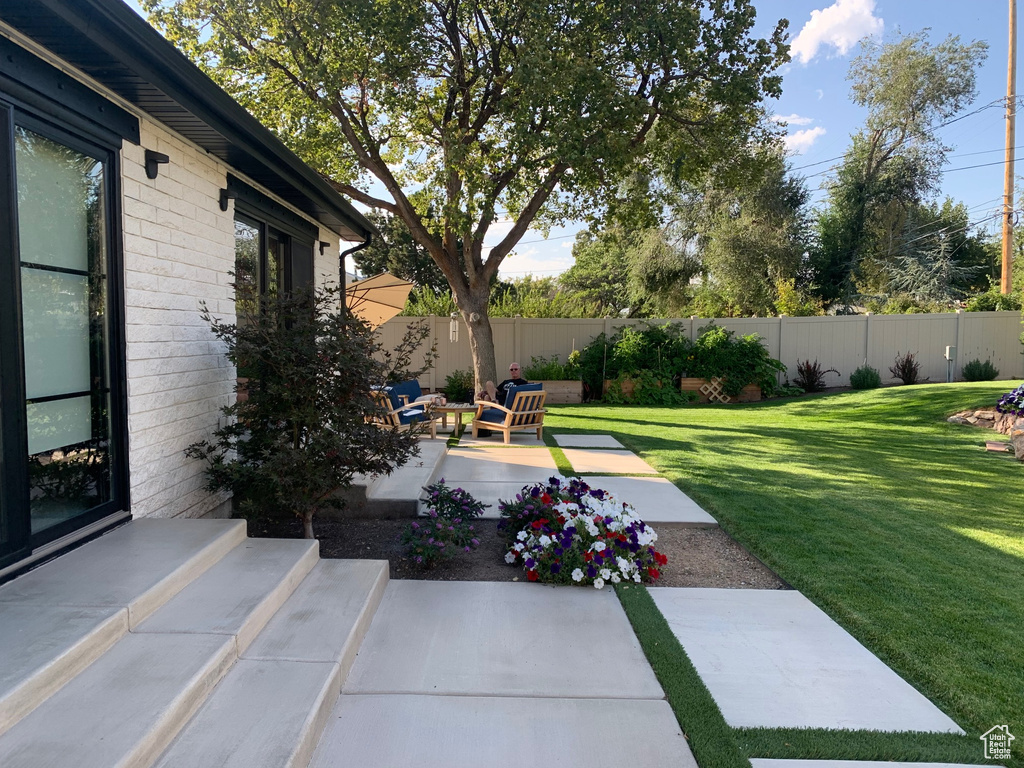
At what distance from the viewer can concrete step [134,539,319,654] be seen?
2.81 meters

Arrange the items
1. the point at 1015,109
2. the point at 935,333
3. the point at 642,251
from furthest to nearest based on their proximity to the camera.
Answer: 1. the point at 642,251
2. the point at 1015,109
3. the point at 935,333

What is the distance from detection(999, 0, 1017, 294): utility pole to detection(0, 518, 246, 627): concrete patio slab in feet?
74.8

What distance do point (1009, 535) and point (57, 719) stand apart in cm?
625

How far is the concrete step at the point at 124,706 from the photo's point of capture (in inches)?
76.2

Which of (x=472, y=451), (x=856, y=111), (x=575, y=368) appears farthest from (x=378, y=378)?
(x=856, y=111)

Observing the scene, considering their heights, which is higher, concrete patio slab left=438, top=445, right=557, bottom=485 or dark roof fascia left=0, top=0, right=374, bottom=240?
dark roof fascia left=0, top=0, right=374, bottom=240

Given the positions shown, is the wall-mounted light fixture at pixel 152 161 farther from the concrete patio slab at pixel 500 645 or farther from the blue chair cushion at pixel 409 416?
the blue chair cushion at pixel 409 416

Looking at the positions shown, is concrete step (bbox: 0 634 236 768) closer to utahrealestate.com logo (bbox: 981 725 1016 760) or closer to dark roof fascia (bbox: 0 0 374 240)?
dark roof fascia (bbox: 0 0 374 240)

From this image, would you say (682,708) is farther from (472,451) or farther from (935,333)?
(935,333)

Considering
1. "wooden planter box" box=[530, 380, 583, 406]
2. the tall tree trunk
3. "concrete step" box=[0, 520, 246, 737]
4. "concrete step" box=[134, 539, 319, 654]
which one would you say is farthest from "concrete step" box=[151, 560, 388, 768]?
"wooden planter box" box=[530, 380, 583, 406]

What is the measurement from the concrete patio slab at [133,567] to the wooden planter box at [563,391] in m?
11.5

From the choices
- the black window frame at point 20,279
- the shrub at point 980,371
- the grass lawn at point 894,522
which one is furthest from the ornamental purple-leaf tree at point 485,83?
the shrub at point 980,371

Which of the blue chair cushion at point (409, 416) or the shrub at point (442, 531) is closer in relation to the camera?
the shrub at point (442, 531)

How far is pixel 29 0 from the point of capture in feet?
8.24
